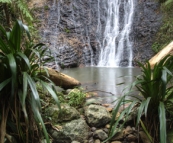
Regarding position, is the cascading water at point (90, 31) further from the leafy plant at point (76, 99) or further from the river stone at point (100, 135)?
the river stone at point (100, 135)

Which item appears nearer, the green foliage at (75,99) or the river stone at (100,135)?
the river stone at (100,135)

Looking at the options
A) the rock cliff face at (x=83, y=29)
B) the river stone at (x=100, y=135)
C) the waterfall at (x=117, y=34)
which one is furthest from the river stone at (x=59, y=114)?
the waterfall at (x=117, y=34)

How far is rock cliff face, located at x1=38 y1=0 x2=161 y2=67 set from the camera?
952 centimetres

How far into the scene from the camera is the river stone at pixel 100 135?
173cm

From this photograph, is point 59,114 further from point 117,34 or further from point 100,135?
point 117,34

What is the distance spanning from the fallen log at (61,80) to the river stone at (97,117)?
3.22 ft

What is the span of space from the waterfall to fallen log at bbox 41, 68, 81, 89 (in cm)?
647

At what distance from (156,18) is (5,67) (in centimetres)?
1048

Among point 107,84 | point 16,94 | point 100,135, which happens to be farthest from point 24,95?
point 107,84

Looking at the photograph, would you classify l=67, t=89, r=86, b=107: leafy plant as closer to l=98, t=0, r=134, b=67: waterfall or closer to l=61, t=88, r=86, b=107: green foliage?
l=61, t=88, r=86, b=107: green foliage

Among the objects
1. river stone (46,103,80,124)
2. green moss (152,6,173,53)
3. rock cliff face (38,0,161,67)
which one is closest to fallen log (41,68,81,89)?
river stone (46,103,80,124)

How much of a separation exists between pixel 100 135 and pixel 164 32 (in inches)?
354

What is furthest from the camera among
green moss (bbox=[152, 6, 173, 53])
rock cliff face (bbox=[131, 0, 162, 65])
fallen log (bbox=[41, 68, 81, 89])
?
rock cliff face (bbox=[131, 0, 162, 65])

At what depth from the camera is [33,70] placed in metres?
1.59
